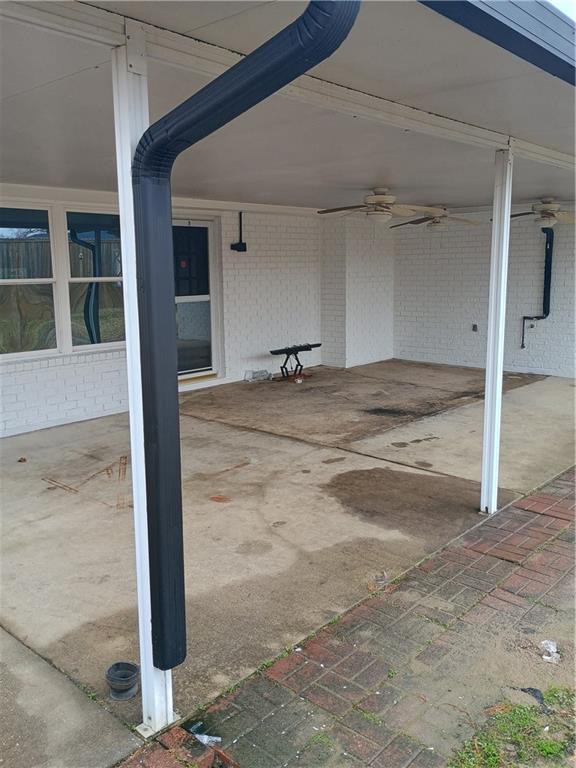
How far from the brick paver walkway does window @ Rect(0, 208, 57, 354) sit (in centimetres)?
497

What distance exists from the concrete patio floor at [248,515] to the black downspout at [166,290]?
591 millimetres

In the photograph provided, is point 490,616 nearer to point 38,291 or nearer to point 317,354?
point 38,291

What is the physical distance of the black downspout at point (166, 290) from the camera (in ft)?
5.28

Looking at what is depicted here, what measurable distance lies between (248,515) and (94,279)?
13.6 ft

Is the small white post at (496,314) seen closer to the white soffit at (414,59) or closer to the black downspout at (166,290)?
the white soffit at (414,59)

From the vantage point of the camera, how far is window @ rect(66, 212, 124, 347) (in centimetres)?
722

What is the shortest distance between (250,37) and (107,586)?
8.96 ft

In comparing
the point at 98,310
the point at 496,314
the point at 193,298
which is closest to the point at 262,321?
the point at 193,298

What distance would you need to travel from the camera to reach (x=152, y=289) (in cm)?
207

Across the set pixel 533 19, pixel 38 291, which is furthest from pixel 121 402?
pixel 533 19

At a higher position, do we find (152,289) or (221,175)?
(221,175)

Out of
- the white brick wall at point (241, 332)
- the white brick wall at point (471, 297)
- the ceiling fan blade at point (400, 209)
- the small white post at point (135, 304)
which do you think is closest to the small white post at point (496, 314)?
the ceiling fan blade at point (400, 209)

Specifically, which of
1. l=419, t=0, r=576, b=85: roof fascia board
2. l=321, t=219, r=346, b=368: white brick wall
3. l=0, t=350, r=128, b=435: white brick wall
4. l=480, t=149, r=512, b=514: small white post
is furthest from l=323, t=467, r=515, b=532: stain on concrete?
l=321, t=219, r=346, b=368: white brick wall

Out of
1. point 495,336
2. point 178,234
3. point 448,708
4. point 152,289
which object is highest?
point 178,234
